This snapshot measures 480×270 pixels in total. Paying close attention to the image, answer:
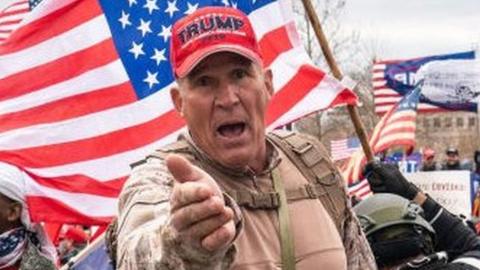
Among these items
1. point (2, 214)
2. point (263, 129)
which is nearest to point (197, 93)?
point (263, 129)

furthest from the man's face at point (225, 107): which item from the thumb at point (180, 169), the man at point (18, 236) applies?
the man at point (18, 236)

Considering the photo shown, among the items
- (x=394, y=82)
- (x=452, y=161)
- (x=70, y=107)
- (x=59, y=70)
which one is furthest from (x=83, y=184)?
(x=452, y=161)

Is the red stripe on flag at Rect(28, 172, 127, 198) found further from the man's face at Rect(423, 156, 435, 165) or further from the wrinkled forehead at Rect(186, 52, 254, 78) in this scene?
the man's face at Rect(423, 156, 435, 165)

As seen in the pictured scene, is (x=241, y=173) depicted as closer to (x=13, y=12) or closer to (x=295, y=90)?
(x=295, y=90)

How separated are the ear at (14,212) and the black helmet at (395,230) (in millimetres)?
1566

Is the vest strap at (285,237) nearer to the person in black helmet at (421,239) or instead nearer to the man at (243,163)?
the man at (243,163)

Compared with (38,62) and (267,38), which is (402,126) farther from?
(38,62)

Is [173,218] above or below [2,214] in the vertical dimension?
above

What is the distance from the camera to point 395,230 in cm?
338

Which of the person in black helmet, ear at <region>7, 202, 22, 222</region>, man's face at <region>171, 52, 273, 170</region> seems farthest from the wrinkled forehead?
ear at <region>7, 202, 22, 222</region>

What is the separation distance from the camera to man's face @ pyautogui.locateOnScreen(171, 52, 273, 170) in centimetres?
228

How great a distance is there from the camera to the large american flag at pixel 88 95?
449 cm

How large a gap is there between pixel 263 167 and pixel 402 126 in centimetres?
574

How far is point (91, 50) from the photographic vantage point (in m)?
4.68
